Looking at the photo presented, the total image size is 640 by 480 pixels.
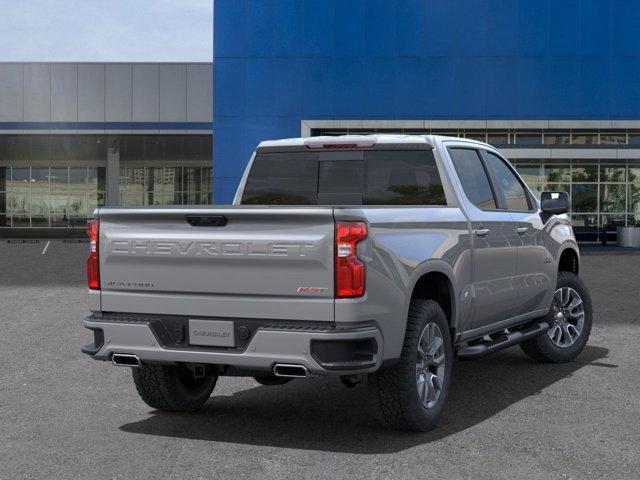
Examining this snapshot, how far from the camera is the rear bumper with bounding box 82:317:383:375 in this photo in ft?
18.4

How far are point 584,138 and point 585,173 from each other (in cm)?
152

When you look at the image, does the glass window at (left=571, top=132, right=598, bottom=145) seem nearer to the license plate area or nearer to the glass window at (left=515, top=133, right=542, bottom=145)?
the glass window at (left=515, top=133, right=542, bottom=145)

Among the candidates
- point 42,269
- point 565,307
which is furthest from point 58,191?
point 565,307

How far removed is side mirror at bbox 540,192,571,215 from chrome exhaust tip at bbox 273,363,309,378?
3.48 m

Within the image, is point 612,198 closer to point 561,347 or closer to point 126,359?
point 561,347

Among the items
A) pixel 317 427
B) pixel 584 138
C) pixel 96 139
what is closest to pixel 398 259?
pixel 317 427

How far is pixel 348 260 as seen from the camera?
5605 mm

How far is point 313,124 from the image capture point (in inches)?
1390

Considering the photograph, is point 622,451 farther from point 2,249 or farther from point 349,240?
point 2,249

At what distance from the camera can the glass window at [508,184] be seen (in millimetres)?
8188

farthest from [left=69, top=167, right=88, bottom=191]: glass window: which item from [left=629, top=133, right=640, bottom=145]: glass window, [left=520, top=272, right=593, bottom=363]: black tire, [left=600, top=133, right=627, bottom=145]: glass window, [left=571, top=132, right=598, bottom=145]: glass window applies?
[left=520, top=272, right=593, bottom=363]: black tire

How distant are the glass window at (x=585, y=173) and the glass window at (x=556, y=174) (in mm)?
225

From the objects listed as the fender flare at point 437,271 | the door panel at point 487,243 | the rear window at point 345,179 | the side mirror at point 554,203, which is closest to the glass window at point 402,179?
the rear window at point 345,179

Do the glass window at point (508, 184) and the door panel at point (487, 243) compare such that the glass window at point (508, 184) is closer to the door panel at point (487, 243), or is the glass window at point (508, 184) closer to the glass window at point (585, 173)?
the door panel at point (487, 243)
